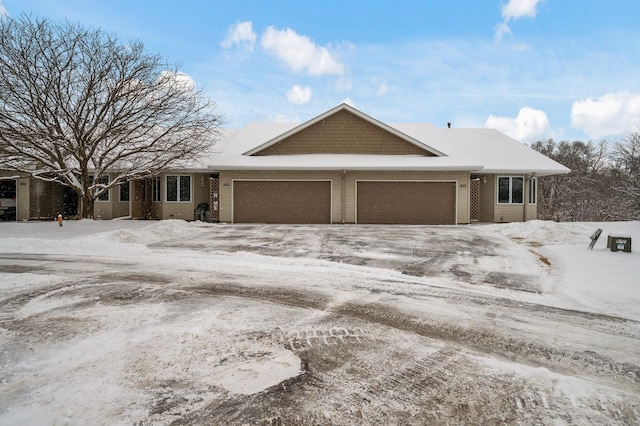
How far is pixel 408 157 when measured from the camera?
18016mm

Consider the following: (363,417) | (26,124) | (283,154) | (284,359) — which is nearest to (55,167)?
(26,124)

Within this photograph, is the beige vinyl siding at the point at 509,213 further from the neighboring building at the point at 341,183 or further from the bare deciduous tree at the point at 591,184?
the bare deciduous tree at the point at 591,184

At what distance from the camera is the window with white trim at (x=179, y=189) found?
18750 mm

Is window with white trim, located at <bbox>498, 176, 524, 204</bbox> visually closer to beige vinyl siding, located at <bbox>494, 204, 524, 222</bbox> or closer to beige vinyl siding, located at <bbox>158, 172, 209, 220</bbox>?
beige vinyl siding, located at <bbox>494, 204, 524, 222</bbox>

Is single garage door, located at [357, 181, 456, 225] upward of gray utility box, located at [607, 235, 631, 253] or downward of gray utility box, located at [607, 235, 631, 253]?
upward

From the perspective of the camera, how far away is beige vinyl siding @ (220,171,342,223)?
57.1ft

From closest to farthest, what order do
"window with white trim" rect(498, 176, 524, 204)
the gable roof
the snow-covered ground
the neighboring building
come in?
the snow-covered ground, the neighboring building, the gable roof, "window with white trim" rect(498, 176, 524, 204)

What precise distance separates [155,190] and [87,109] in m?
6.48

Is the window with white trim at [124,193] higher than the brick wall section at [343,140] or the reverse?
the reverse

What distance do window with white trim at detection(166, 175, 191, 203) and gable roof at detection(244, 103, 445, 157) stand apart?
3402 millimetres

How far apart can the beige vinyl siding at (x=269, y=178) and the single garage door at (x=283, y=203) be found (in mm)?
237

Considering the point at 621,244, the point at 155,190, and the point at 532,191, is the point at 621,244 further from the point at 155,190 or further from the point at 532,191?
the point at 155,190

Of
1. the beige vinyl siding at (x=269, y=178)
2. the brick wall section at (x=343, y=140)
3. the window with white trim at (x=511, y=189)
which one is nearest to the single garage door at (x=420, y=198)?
the beige vinyl siding at (x=269, y=178)

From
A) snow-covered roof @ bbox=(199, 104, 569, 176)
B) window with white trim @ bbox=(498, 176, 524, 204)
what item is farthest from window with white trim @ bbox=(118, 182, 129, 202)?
window with white trim @ bbox=(498, 176, 524, 204)
